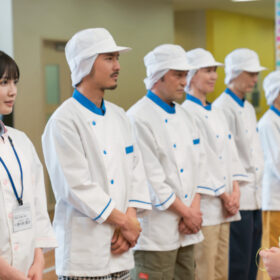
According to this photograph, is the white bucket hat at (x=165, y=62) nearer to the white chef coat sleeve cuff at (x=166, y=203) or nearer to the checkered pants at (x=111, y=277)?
the white chef coat sleeve cuff at (x=166, y=203)

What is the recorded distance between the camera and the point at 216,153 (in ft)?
11.5

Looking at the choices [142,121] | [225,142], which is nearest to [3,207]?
[142,121]

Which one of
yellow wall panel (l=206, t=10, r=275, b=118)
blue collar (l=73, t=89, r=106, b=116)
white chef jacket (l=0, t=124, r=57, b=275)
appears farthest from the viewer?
yellow wall panel (l=206, t=10, r=275, b=118)

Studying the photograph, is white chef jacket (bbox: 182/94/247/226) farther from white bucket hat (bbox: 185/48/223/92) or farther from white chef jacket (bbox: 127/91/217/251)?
white chef jacket (bbox: 127/91/217/251)

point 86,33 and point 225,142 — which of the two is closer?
point 86,33

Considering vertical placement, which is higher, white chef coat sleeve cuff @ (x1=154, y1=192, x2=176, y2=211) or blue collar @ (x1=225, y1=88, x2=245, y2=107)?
blue collar @ (x1=225, y1=88, x2=245, y2=107)

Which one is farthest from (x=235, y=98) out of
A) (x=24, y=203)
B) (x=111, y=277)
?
(x=24, y=203)

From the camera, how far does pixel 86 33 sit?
8.58 ft

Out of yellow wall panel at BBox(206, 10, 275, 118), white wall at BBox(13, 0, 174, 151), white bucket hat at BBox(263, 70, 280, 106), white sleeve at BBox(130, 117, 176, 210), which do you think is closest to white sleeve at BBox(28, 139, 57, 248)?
white sleeve at BBox(130, 117, 176, 210)

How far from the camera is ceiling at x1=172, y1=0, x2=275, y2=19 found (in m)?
8.59

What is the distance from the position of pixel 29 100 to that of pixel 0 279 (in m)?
4.36

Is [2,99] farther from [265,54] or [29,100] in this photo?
[265,54]

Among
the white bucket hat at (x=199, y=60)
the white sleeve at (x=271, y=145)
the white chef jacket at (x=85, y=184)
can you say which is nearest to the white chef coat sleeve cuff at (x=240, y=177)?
the white sleeve at (x=271, y=145)

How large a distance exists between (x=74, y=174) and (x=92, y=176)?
0.11m
